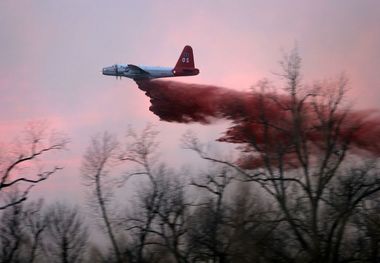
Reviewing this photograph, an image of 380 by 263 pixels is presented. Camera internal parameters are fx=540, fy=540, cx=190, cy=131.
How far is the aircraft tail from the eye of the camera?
2898 centimetres

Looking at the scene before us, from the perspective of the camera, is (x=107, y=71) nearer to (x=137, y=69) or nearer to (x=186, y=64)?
(x=137, y=69)

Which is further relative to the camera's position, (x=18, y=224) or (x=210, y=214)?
(x=18, y=224)

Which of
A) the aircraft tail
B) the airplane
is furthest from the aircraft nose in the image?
the aircraft tail

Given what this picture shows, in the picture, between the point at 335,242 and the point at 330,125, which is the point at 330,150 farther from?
the point at 335,242

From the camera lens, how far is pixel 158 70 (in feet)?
99.0

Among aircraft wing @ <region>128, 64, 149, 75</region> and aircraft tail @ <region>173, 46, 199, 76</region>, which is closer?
aircraft tail @ <region>173, 46, 199, 76</region>

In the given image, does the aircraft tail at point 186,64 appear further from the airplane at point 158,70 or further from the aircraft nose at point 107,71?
the aircraft nose at point 107,71

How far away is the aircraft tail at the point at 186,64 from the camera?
2898cm

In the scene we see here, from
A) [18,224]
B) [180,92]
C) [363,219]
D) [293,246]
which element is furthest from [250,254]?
[18,224]

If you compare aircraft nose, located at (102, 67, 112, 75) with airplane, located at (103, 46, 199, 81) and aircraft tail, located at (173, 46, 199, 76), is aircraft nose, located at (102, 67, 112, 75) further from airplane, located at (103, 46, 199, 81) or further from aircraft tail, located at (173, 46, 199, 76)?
aircraft tail, located at (173, 46, 199, 76)

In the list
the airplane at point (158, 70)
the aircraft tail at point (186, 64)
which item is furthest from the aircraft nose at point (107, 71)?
the aircraft tail at point (186, 64)

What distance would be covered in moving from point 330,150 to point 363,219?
4.96 metres

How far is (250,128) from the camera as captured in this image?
34.9m

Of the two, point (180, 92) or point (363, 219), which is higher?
point (180, 92)
